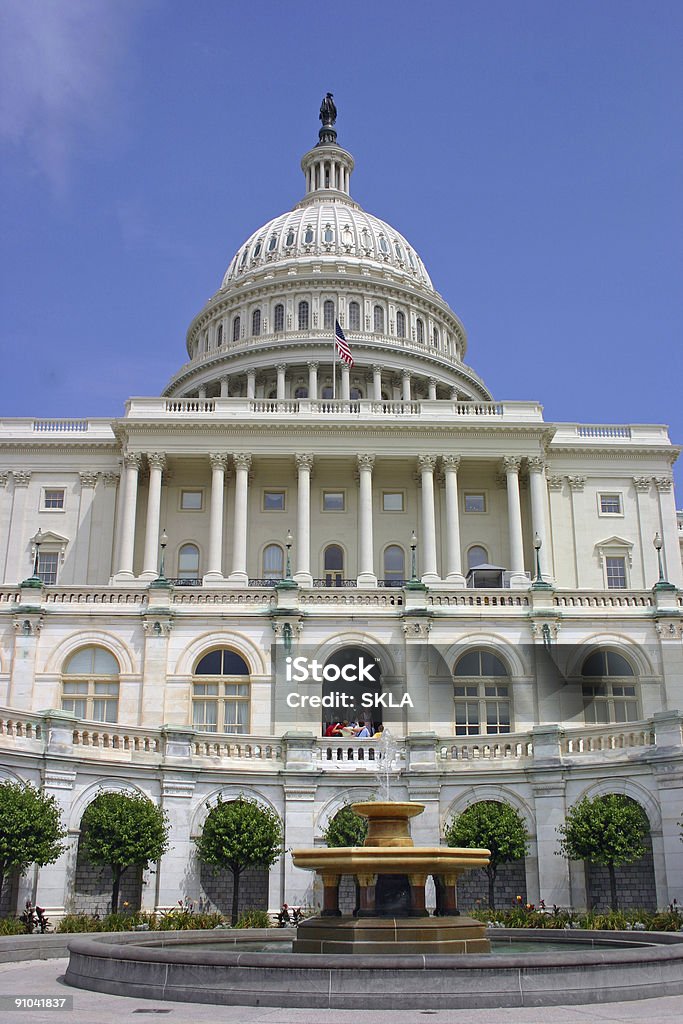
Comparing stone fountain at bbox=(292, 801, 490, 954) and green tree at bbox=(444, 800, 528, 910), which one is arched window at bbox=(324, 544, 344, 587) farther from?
stone fountain at bbox=(292, 801, 490, 954)

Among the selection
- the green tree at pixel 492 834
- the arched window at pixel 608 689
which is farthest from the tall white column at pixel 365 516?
the green tree at pixel 492 834

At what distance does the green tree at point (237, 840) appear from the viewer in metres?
37.6

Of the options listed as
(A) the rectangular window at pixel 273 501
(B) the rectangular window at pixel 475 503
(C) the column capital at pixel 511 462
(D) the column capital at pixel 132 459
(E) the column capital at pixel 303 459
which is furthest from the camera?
(B) the rectangular window at pixel 475 503

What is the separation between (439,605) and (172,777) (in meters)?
17.2

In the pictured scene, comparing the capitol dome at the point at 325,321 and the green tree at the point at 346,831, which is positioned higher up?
the capitol dome at the point at 325,321

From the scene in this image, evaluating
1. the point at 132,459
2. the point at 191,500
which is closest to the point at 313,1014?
the point at 132,459

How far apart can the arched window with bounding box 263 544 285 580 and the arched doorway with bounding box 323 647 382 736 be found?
3004 cm

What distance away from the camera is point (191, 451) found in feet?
269

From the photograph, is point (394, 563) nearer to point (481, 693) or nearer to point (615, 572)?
point (615, 572)

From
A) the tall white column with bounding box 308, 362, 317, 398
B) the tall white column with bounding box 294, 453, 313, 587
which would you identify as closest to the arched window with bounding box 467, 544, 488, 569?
the tall white column with bounding box 294, 453, 313, 587

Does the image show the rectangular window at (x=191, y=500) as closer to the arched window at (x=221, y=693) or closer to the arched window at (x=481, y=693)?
the arched window at (x=221, y=693)

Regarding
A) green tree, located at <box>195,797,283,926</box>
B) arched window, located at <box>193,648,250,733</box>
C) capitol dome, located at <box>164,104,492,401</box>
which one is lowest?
green tree, located at <box>195,797,283,926</box>

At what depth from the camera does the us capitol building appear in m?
39.9

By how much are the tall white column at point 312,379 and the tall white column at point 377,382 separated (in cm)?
549
